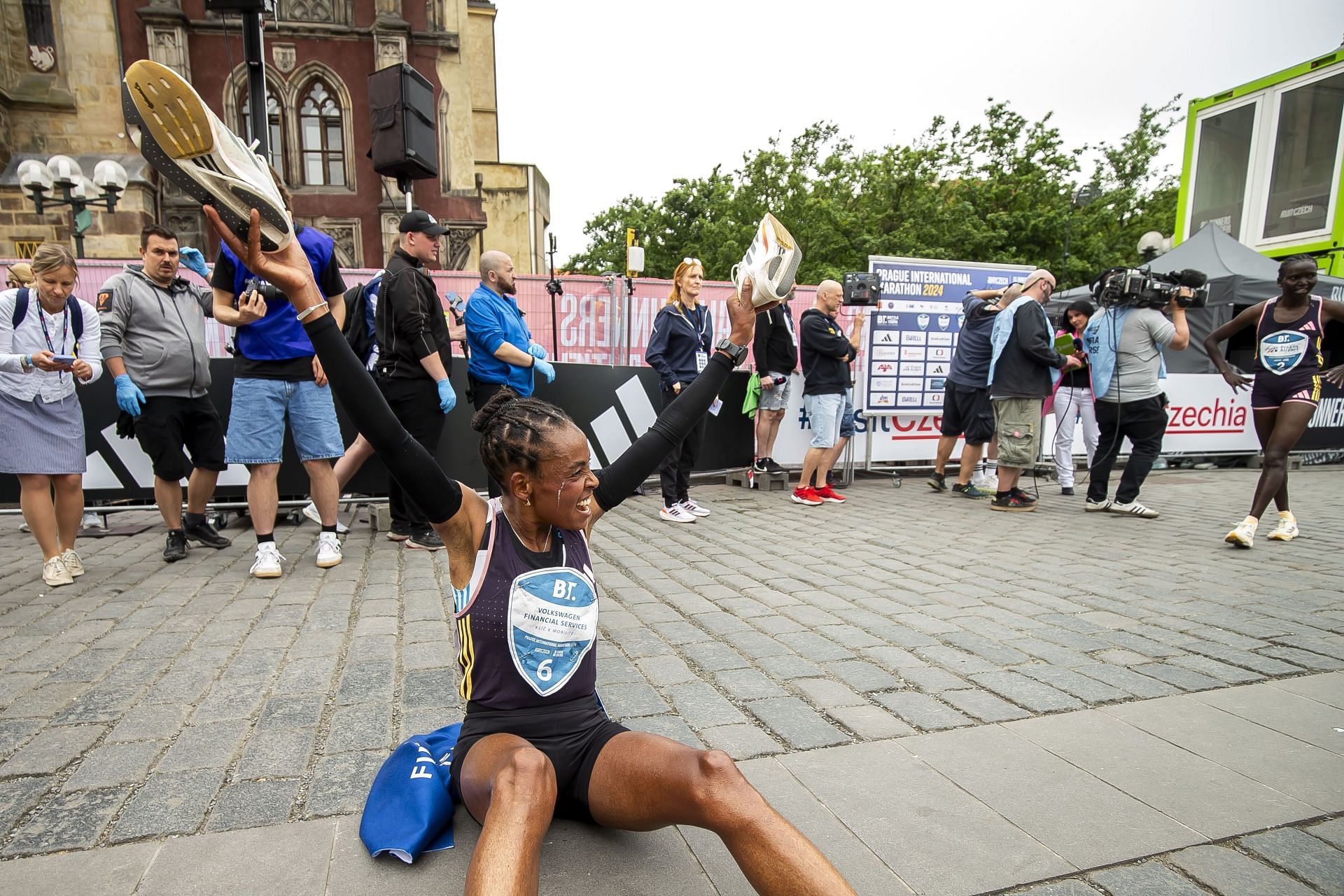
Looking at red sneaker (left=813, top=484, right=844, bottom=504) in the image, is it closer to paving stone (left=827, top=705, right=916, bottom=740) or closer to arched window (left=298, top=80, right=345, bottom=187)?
paving stone (left=827, top=705, right=916, bottom=740)

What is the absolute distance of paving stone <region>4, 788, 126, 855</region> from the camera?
1924 millimetres

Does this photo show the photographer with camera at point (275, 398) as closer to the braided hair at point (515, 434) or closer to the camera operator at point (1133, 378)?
the braided hair at point (515, 434)

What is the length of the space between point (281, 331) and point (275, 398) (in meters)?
0.42

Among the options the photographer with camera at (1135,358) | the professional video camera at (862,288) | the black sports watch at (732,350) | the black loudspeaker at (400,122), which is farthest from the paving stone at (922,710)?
the professional video camera at (862,288)

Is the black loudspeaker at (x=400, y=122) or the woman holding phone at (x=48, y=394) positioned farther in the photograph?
the black loudspeaker at (x=400, y=122)

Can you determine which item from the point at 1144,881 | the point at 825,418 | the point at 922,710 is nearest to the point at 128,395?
the point at 922,710

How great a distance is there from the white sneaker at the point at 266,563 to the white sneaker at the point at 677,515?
10.3 ft

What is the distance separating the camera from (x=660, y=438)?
2.31 m

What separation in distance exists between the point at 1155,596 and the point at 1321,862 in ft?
8.70

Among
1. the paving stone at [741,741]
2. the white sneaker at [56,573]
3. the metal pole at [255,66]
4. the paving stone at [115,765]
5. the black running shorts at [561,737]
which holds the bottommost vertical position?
the white sneaker at [56,573]

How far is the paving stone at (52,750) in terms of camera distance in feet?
7.54

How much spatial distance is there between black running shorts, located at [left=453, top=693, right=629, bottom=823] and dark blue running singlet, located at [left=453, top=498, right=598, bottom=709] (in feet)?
0.09

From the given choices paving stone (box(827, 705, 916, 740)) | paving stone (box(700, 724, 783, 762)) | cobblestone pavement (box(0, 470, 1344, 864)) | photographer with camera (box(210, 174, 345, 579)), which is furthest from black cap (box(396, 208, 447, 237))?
paving stone (box(827, 705, 916, 740))

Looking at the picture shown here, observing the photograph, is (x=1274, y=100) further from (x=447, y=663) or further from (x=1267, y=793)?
(x=447, y=663)
